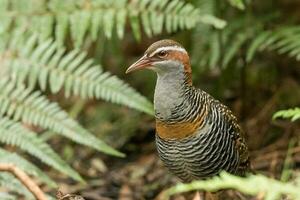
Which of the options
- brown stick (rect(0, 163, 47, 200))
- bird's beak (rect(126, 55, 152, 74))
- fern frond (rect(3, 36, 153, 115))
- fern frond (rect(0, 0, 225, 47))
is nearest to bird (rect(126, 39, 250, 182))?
bird's beak (rect(126, 55, 152, 74))

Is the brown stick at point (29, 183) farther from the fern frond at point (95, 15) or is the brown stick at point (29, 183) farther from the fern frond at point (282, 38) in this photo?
the fern frond at point (282, 38)

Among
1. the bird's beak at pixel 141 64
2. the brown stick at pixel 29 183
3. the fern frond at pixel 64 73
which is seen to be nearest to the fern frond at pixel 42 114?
the fern frond at pixel 64 73

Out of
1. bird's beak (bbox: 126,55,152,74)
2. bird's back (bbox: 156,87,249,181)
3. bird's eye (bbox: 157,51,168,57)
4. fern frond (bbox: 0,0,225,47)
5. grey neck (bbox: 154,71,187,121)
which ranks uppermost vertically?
fern frond (bbox: 0,0,225,47)

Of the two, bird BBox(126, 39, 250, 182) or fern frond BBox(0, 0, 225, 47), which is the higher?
fern frond BBox(0, 0, 225, 47)

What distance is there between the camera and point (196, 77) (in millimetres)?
5488

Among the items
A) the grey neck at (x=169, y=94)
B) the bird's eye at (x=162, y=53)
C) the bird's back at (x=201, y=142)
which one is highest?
the bird's eye at (x=162, y=53)

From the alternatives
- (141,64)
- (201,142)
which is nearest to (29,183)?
(141,64)

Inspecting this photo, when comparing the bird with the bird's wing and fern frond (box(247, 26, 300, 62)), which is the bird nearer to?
the bird's wing

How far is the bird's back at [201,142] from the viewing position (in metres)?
3.79

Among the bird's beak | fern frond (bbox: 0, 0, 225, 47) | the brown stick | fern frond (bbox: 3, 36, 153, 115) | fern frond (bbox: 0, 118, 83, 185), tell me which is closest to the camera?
the brown stick

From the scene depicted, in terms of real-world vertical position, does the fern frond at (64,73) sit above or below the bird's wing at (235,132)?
above

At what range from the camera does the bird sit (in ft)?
12.3

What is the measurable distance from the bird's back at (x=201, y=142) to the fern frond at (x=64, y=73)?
372mm

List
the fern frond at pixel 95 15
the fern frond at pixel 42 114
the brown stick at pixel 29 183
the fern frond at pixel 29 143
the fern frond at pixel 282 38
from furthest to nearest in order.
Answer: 1. the fern frond at pixel 282 38
2. the fern frond at pixel 95 15
3. the fern frond at pixel 42 114
4. the fern frond at pixel 29 143
5. the brown stick at pixel 29 183
